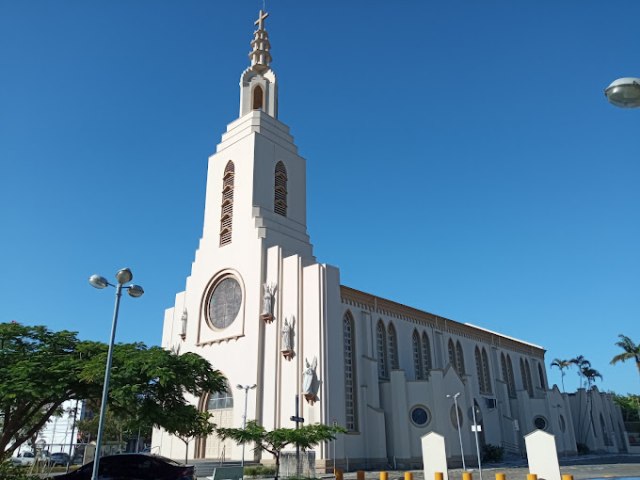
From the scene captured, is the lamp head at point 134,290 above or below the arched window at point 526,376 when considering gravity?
below

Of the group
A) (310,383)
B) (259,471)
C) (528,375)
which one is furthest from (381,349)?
(528,375)

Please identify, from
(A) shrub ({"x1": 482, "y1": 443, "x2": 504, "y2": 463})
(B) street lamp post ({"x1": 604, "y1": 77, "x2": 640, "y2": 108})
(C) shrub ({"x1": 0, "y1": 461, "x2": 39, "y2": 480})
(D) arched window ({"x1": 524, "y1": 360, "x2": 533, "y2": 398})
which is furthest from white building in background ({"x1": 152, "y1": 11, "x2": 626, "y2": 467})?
(B) street lamp post ({"x1": 604, "y1": 77, "x2": 640, "y2": 108})

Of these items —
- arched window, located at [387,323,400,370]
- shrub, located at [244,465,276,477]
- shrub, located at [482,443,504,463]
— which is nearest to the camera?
shrub, located at [244,465,276,477]

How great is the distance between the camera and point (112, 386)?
18.0 metres

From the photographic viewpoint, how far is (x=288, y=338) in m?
29.5

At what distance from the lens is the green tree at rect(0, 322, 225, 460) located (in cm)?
1747

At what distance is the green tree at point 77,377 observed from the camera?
1747cm

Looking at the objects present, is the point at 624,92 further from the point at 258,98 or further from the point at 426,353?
the point at 258,98

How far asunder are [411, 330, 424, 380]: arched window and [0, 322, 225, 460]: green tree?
2078 centimetres

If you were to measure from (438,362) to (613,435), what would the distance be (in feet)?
93.9

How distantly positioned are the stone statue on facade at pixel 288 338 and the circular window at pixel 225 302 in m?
4.89

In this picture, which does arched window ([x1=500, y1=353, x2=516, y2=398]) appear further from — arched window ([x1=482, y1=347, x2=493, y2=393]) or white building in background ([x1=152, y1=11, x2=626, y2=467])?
arched window ([x1=482, y1=347, x2=493, y2=393])

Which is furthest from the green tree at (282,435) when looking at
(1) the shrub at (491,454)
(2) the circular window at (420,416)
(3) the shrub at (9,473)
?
(1) the shrub at (491,454)

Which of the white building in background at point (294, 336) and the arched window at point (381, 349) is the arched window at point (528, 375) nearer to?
the white building in background at point (294, 336)
